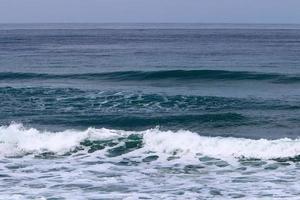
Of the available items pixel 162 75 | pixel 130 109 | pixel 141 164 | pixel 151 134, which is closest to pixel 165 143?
pixel 151 134

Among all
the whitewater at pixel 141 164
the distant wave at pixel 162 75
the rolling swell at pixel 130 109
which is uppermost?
the distant wave at pixel 162 75

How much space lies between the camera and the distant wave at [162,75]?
147ft

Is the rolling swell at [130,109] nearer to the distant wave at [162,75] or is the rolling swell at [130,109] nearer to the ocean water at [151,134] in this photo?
the ocean water at [151,134]

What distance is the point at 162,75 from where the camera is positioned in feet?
152

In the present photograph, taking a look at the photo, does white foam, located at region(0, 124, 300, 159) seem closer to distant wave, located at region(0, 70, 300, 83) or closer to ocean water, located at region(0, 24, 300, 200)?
ocean water, located at region(0, 24, 300, 200)

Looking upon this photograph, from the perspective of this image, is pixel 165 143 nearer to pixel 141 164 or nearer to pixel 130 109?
pixel 141 164

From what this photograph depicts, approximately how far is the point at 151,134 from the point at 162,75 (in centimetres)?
2152

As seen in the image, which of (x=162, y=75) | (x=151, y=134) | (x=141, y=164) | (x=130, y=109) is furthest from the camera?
(x=162, y=75)

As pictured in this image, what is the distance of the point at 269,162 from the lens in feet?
71.2

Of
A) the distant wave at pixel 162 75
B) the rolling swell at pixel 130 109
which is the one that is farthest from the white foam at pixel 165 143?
the distant wave at pixel 162 75

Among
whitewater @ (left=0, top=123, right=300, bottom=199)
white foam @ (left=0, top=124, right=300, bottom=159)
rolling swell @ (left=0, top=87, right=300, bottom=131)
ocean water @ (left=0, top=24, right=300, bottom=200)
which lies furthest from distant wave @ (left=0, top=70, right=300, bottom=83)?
white foam @ (left=0, top=124, right=300, bottom=159)

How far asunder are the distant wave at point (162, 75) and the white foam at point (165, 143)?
19595 millimetres

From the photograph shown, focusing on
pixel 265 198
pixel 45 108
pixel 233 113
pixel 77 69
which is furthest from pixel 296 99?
pixel 77 69

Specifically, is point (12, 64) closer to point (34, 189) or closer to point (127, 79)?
point (127, 79)
